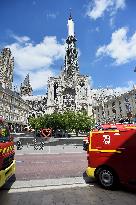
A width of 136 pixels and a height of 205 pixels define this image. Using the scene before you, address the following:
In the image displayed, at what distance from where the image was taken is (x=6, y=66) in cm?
11769

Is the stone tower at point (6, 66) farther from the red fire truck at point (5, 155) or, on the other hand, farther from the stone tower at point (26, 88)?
the red fire truck at point (5, 155)

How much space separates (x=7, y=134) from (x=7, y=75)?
369ft

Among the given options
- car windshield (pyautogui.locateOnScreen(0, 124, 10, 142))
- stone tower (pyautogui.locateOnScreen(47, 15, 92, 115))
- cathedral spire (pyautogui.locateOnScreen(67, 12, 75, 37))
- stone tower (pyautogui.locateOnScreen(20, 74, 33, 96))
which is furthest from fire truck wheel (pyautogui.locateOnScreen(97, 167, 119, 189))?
stone tower (pyautogui.locateOnScreen(20, 74, 33, 96))

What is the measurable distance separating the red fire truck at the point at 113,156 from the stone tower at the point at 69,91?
8778 cm

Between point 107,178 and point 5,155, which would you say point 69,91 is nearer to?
point 107,178

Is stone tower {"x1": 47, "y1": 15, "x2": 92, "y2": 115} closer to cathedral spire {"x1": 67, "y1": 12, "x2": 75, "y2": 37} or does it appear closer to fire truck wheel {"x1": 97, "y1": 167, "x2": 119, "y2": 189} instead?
cathedral spire {"x1": 67, "y1": 12, "x2": 75, "y2": 37}

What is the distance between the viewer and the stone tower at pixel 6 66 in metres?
114

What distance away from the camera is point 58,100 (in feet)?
327

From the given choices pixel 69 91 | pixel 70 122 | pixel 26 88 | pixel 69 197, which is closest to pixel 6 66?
pixel 69 91

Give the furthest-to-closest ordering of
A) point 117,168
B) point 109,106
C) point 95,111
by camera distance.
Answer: point 95,111, point 109,106, point 117,168

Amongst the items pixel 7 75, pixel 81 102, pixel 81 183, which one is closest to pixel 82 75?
pixel 81 102

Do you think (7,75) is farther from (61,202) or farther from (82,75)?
(61,202)

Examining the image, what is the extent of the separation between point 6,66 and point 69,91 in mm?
35802

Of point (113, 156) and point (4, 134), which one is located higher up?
point (4, 134)
